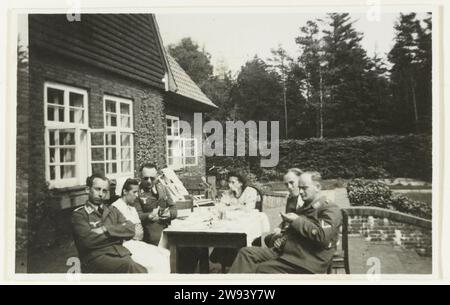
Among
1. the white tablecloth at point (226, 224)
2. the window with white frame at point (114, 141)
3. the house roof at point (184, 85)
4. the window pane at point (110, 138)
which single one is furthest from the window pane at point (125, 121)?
the white tablecloth at point (226, 224)

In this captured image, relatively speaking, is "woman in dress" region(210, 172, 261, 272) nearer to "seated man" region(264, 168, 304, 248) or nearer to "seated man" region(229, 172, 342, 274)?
"seated man" region(264, 168, 304, 248)

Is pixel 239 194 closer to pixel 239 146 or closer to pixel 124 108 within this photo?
pixel 239 146

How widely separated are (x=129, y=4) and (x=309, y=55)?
252cm

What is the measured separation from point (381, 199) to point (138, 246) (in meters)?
3.23

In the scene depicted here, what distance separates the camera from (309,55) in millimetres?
4961

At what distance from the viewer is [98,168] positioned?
4887 millimetres

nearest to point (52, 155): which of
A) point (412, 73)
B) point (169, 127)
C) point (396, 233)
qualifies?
point (169, 127)

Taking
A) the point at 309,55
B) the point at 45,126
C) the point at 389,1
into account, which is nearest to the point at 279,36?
the point at 309,55

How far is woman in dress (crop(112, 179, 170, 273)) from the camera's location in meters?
4.45

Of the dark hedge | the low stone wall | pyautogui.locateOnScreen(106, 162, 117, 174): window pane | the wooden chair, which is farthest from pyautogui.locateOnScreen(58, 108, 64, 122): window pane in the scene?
the low stone wall

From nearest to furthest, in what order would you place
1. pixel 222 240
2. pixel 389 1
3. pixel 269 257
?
1. pixel 222 240
2. pixel 269 257
3. pixel 389 1

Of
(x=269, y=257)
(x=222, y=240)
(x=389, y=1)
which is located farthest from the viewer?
(x=389, y=1)

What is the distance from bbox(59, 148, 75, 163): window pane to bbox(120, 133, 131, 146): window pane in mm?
677
